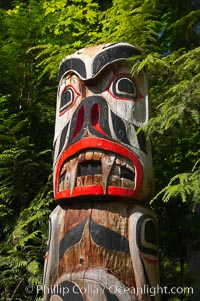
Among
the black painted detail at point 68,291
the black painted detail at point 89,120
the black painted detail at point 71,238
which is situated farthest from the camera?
the black painted detail at point 89,120

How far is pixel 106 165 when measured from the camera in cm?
474

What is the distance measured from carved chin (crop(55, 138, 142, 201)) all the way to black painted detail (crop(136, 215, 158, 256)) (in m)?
0.25

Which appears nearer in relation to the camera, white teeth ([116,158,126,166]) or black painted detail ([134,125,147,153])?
white teeth ([116,158,126,166])

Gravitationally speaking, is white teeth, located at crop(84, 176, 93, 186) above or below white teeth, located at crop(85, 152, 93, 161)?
below

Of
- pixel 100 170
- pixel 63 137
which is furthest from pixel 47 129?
pixel 100 170

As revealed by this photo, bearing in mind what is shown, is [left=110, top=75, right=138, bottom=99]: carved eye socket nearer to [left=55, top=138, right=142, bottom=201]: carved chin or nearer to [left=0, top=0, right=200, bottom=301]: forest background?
[left=0, top=0, right=200, bottom=301]: forest background

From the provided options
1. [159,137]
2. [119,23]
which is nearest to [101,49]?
[159,137]

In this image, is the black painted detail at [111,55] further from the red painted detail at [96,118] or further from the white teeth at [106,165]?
the white teeth at [106,165]

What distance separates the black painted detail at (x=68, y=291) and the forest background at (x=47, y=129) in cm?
114

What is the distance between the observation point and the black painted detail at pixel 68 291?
4352mm

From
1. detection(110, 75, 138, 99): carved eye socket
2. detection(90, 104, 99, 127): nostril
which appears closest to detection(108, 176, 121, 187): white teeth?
detection(90, 104, 99, 127): nostril

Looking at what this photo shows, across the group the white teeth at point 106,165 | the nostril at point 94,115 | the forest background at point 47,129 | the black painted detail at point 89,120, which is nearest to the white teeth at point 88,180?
the white teeth at point 106,165

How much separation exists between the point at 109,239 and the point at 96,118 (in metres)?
1.18

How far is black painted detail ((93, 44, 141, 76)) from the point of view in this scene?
5.20m
